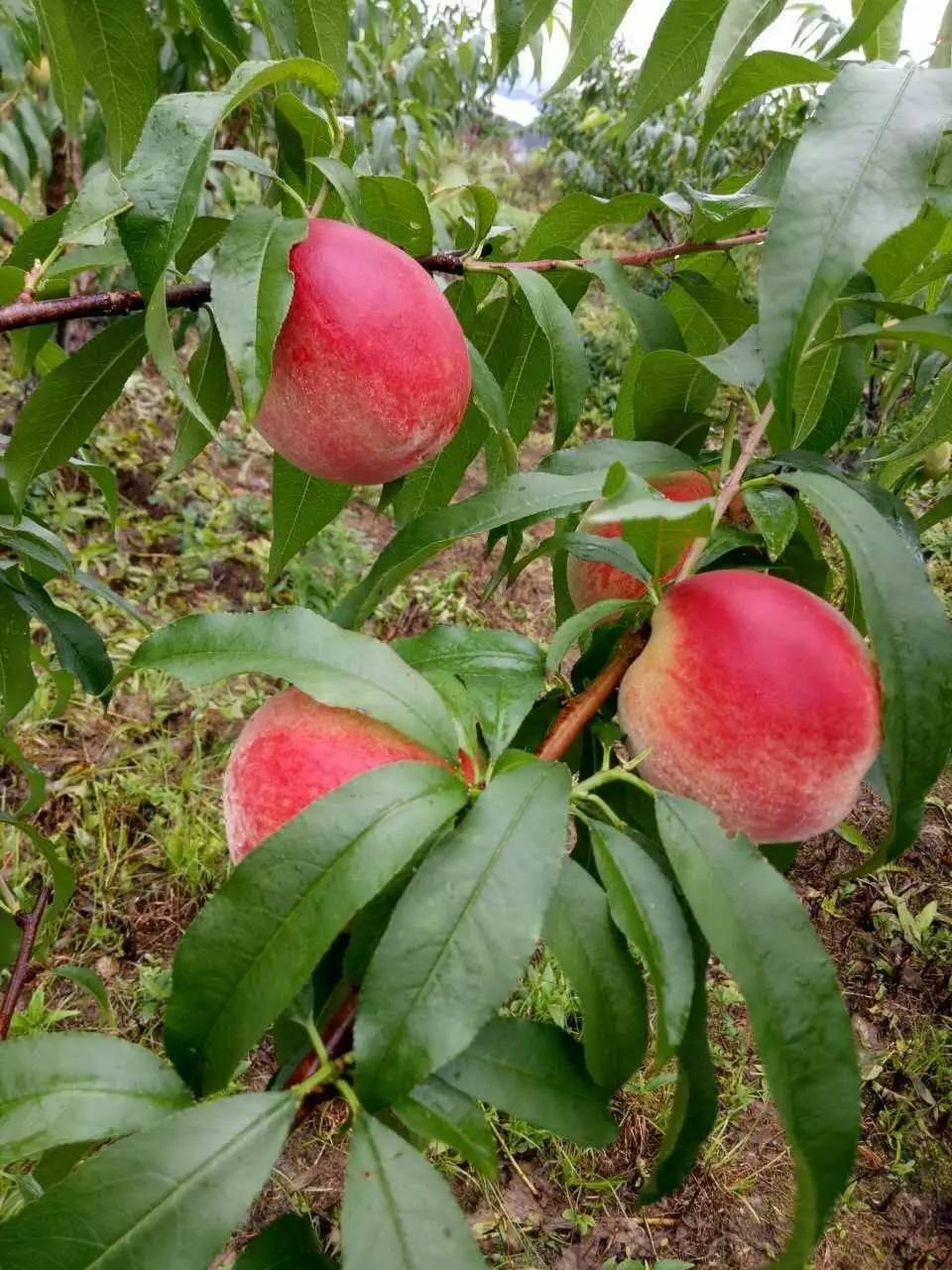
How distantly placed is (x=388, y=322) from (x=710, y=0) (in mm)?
297

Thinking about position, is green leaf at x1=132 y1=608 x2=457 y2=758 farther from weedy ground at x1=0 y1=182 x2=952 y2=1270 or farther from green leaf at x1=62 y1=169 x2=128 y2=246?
weedy ground at x1=0 y1=182 x2=952 y2=1270

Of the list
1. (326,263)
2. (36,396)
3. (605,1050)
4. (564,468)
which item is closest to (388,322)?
(326,263)

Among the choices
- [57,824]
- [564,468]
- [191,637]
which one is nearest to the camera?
[191,637]

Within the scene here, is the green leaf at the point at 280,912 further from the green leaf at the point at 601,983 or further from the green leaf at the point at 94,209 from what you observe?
the green leaf at the point at 94,209

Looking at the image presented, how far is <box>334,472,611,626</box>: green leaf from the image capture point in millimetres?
532

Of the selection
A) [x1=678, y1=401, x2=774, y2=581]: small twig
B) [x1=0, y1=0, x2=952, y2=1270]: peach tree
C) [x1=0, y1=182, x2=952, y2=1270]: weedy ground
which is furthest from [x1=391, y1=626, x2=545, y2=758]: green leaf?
[x1=0, y1=182, x2=952, y2=1270]: weedy ground

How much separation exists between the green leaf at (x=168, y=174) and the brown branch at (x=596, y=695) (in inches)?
12.5

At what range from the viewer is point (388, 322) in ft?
1.69

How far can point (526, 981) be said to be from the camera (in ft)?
5.57

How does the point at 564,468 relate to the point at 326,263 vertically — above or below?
below

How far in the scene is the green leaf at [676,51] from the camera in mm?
577

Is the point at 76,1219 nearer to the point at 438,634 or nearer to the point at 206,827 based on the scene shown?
the point at 438,634

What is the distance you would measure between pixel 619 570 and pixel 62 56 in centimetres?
46

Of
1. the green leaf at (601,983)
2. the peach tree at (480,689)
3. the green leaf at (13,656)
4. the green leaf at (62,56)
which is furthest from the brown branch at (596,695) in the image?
the green leaf at (13,656)
